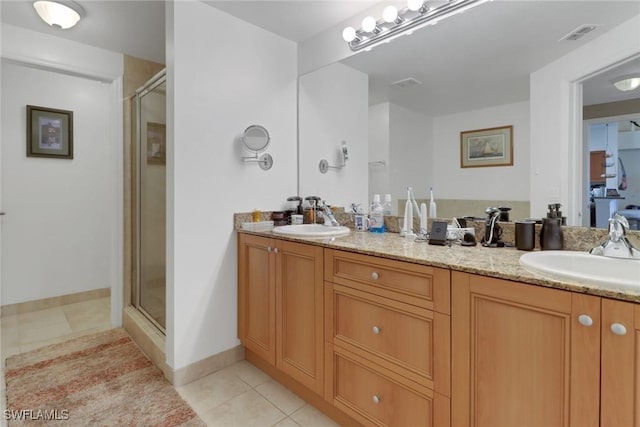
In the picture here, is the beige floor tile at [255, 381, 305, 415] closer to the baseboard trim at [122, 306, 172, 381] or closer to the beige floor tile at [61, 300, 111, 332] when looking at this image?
the baseboard trim at [122, 306, 172, 381]

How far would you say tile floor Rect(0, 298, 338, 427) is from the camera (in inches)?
63.2

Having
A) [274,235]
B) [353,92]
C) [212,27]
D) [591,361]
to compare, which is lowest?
[591,361]

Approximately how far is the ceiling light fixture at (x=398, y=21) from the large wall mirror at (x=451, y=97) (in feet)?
0.14

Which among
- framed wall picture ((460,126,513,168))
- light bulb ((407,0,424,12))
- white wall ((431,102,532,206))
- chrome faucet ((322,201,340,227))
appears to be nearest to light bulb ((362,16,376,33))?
light bulb ((407,0,424,12))

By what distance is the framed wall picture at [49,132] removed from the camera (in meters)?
2.97

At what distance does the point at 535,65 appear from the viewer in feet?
4.69

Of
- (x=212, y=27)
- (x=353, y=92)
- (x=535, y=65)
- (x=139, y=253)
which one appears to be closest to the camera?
(x=535, y=65)

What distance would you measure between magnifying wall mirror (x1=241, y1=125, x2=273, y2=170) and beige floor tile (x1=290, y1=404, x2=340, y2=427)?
1482 millimetres

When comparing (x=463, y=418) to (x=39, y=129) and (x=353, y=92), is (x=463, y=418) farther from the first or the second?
(x=39, y=129)

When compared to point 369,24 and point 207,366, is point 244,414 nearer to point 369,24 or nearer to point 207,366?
point 207,366

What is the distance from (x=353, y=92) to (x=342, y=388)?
1.75 metres

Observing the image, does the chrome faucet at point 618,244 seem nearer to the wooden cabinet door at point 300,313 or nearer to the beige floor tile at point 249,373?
the wooden cabinet door at point 300,313

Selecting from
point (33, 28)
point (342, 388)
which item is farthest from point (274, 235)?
point (33, 28)

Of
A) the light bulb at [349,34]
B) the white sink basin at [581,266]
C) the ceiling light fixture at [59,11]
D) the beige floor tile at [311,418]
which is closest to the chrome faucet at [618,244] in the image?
the white sink basin at [581,266]
